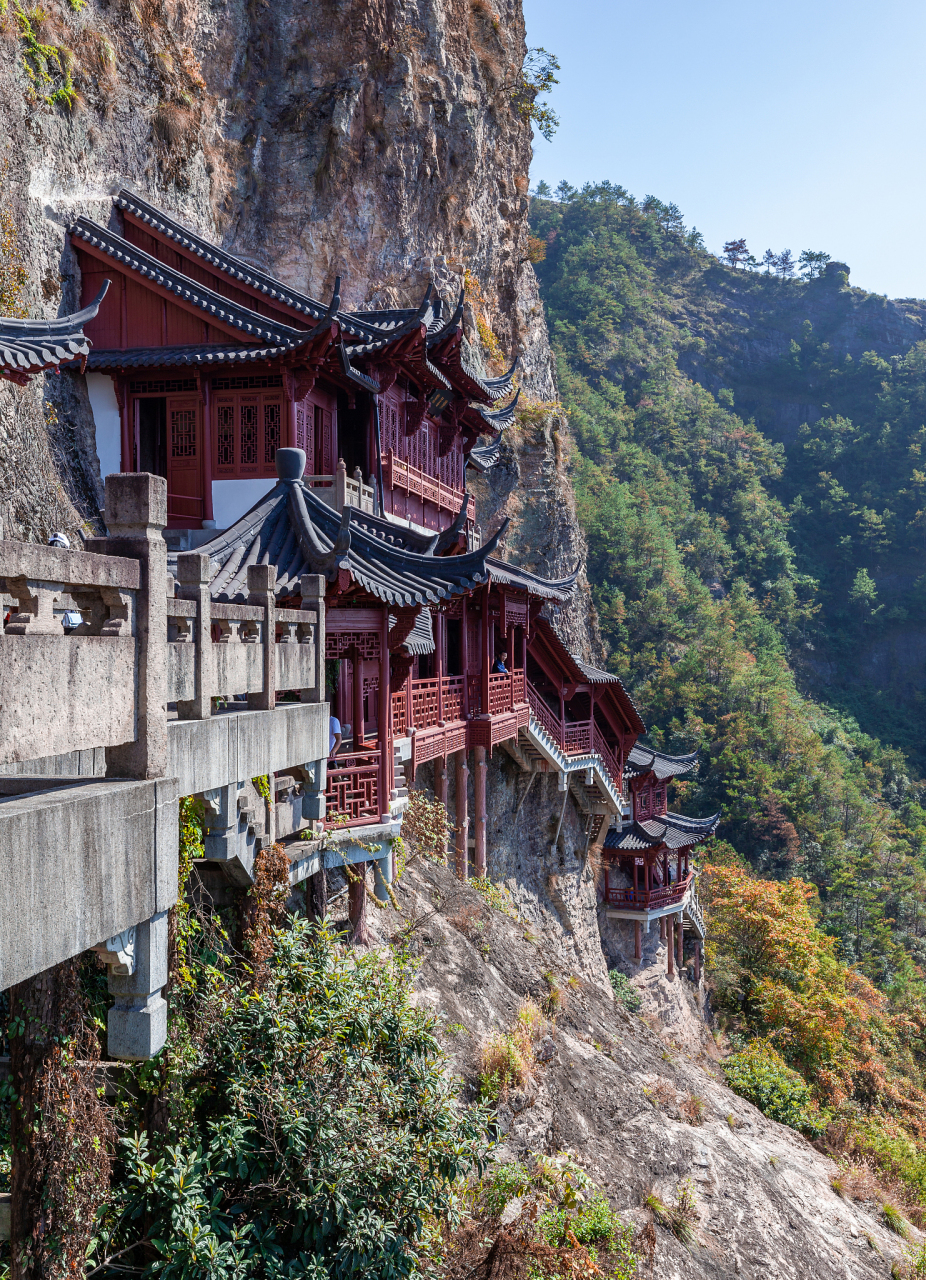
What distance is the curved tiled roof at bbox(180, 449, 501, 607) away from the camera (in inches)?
356

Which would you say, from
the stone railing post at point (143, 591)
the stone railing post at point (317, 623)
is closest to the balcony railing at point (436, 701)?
the stone railing post at point (317, 623)

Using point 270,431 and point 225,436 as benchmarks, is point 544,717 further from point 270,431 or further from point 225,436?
point 225,436

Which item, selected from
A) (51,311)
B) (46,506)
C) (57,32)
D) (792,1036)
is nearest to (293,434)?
(46,506)

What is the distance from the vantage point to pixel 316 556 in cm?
918

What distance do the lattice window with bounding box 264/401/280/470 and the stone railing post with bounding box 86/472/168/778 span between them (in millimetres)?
9976

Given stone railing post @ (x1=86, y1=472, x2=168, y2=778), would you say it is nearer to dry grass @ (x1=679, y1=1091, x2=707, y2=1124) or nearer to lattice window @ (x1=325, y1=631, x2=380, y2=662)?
lattice window @ (x1=325, y1=631, x2=380, y2=662)

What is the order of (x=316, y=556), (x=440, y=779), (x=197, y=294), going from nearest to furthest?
1. (x=316, y=556)
2. (x=197, y=294)
3. (x=440, y=779)

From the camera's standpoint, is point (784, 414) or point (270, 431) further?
point (784, 414)

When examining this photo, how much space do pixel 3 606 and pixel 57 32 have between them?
60.3ft

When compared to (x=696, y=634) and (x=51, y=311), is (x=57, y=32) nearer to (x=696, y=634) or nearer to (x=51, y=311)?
(x=51, y=311)

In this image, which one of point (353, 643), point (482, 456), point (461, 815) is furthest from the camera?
point (482, 456)

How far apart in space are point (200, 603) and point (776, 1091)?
1981cm

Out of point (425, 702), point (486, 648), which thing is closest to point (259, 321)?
point (425, 702)

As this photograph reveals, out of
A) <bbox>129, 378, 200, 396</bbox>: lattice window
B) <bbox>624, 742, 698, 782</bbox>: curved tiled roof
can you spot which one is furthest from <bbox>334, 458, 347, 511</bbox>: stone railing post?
<bbox>624, 742, 698, 782</bbox>: curved tiled roof
